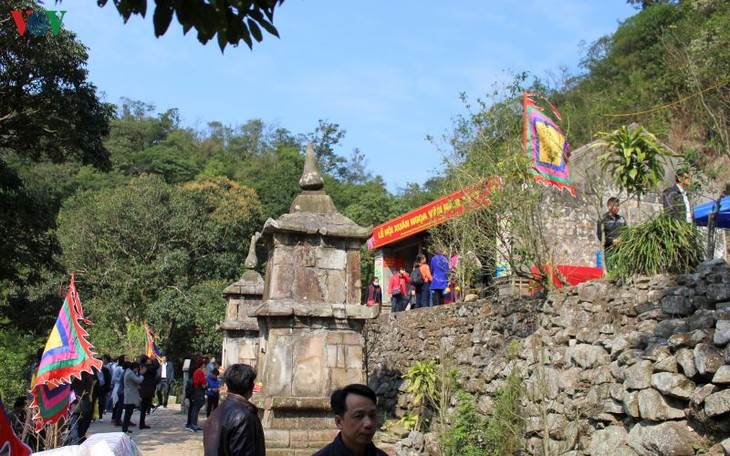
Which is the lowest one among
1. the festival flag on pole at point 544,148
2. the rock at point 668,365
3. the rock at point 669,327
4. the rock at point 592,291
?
the rock at point 668,365

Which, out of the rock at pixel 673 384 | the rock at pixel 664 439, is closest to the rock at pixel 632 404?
the rock at pixel 664 439

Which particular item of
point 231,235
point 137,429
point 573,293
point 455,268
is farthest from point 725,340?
point 231,235

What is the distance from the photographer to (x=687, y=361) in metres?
7.14

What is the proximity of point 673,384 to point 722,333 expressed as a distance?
67 centimetres

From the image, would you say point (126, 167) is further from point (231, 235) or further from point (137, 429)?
point (137, 429)

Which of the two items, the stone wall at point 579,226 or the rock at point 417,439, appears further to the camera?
the stone wall at point 579,226

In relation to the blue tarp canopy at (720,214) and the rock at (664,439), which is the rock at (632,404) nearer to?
the rock at (664,439)

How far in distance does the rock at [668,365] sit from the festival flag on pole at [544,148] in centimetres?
508

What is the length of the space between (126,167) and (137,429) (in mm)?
41552

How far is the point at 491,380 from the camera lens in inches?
443

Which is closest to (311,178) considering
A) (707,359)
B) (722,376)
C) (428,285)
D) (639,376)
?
(639,376)

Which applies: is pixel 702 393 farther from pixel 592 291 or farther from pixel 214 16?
pixel 214 16

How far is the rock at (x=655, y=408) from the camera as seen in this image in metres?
7.11

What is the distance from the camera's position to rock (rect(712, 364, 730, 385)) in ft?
21.6
